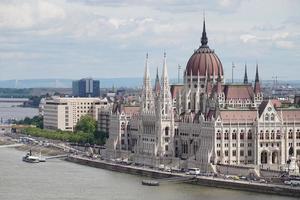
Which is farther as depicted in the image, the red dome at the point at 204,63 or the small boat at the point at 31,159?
the small boat at the point at 31,159

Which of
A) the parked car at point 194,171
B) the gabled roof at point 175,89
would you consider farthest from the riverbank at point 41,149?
the parked car at point 194,171

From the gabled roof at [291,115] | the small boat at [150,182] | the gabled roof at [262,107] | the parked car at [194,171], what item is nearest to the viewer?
the small boat at [150,182]

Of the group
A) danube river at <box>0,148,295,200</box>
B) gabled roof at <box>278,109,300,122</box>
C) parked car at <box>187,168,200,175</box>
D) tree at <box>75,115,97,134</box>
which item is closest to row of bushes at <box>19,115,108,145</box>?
tree at <box>75,115,97,134</box>

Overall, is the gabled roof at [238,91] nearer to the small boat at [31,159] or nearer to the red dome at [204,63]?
the red dome at [204,63]

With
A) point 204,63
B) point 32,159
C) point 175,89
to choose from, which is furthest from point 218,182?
point 32,159

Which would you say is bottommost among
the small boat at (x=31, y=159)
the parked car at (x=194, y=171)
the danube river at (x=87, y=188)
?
the danube river at (x=87, y=188)

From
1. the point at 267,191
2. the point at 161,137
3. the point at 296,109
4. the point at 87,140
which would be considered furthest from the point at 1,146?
the point at 267,191

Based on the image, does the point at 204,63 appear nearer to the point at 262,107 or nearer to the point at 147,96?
the point at 147,96
